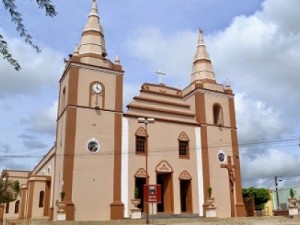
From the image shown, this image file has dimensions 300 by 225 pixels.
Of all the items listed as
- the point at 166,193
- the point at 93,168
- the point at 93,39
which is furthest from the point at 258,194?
the point at 93,39

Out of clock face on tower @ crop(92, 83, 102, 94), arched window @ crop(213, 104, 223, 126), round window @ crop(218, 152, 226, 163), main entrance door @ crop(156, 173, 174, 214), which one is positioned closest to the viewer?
clock face on tower @ crop(92, 83, 102, 94)

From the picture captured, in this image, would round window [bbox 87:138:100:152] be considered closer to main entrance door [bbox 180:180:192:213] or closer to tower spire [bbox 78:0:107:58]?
tower spire [bbox 78:0:107:58]

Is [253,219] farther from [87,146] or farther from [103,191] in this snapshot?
[87,146]

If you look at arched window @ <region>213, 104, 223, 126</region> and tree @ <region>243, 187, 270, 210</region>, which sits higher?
arched window @ <region>213, 104, 223, 126</region>

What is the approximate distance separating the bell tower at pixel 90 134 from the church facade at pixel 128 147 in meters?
0.07

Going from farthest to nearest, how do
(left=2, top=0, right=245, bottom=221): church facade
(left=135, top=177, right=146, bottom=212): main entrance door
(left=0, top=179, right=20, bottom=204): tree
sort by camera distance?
(left=0, top=179, right=20, bottom=204): tree < (left=135, top=177, right=146, bottom=212): main entrance door < (left=2, top=0, right=245, bottom=221): church facade

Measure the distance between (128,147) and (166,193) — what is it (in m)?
4.95

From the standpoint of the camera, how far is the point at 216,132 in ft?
107

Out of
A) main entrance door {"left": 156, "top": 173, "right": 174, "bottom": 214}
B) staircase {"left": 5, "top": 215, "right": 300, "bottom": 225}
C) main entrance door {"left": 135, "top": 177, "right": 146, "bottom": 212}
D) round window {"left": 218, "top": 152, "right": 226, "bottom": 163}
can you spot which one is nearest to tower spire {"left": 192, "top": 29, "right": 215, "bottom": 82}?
round window {"left": 218, "top": 152, "right": 226, "bottom": 163}

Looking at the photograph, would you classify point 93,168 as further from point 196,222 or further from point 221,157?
point 221,157

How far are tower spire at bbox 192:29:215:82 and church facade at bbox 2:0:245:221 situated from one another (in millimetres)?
268

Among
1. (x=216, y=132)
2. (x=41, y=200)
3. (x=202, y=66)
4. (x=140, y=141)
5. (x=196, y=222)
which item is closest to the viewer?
(x=196, y=222)

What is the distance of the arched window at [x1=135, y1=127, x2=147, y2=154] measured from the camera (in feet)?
95.4

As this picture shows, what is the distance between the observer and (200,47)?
Result: 119ft
